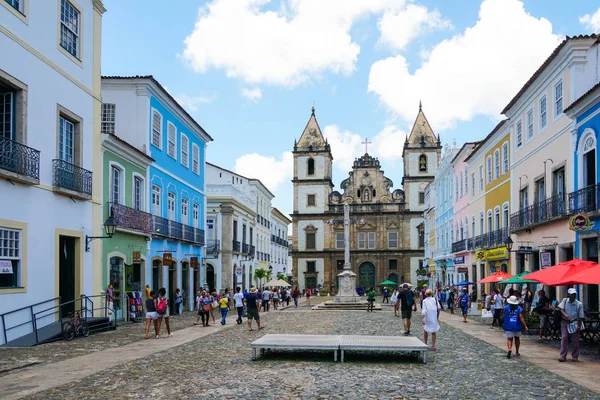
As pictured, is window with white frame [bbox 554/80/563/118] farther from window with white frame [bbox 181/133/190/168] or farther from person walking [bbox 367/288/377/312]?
window with white frame [bbox 181/133/190/168]

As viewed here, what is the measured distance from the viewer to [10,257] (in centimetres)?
1562

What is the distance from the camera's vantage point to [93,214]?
66.4ft

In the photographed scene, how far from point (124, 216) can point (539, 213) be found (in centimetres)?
1497

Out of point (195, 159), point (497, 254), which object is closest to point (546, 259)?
point (497, 254)

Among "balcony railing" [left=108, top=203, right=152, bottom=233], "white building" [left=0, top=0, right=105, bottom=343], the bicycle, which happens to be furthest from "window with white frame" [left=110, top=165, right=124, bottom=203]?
the bicycle

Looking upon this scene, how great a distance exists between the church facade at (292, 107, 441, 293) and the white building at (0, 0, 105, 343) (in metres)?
57.0

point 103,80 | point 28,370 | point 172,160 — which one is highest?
point 103,80

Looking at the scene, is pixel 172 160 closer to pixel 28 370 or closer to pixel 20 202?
pixel 20 202

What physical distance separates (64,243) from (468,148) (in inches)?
1051

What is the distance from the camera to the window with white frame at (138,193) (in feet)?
86.2

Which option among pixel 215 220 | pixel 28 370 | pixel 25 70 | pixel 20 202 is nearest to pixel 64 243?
pixel 20 202

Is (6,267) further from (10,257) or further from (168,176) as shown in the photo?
(168,176)

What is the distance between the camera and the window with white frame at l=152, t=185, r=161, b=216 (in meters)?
28.6

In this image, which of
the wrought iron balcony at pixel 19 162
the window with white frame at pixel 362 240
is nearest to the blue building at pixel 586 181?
the wrought iron balcony at pixel 19 162
